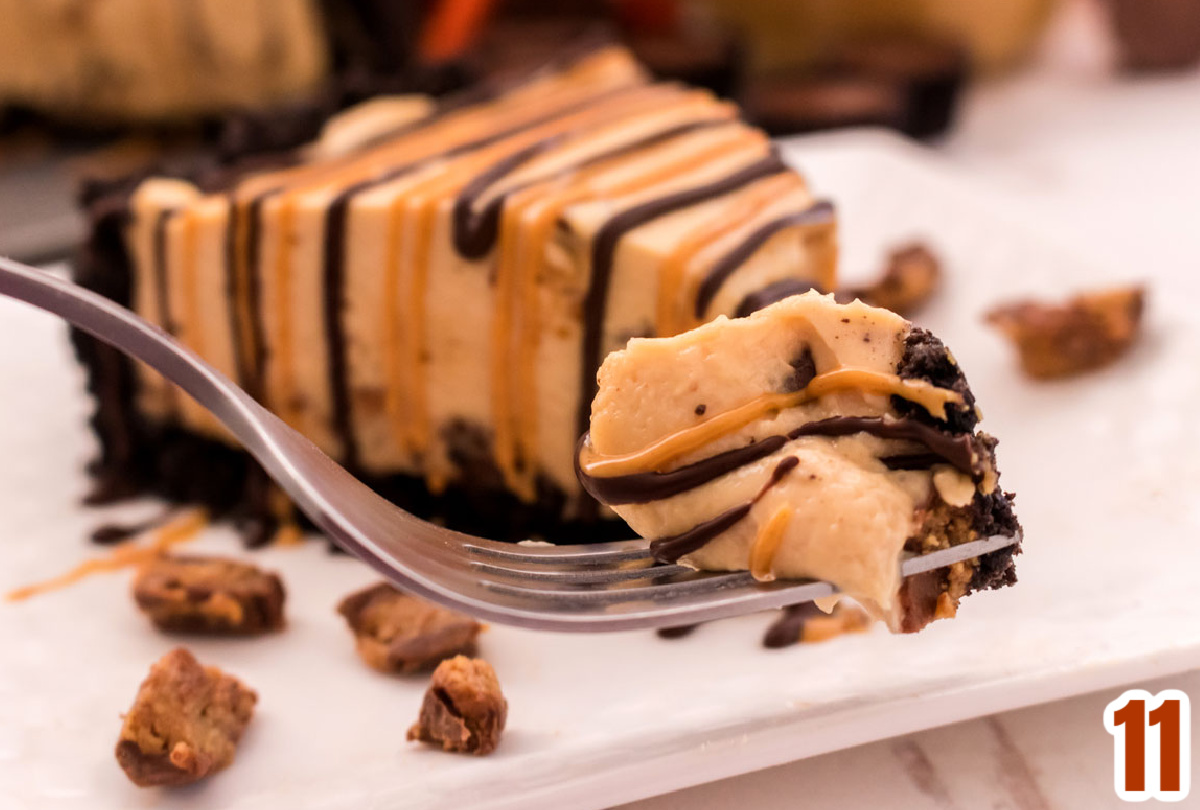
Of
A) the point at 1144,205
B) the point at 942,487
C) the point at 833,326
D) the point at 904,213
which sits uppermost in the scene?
the point at 833,326

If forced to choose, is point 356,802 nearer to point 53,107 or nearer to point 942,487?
point 942,487

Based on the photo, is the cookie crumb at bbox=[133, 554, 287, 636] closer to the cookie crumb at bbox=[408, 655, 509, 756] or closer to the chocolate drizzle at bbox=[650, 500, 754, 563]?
→ the cookie crumb at bbox=[408, 655, 509, 756]

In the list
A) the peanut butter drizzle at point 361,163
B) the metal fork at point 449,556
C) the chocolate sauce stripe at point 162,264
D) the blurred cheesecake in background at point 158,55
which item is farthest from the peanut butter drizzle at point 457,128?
the blurred cheesecake in background at point 158,55

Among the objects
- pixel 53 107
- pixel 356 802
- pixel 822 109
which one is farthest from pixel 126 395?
pixel 822 109

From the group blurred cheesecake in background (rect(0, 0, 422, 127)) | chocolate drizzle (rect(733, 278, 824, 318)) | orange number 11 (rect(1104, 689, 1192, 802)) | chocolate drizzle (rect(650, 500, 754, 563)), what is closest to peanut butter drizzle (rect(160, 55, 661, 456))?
chocolate drizzle (rect(733, 278, 824, 318))

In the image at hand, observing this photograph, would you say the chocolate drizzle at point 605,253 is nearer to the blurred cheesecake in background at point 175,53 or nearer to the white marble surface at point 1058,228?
the white marble surface at point 1058,228

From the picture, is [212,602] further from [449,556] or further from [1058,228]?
[1058,228]
